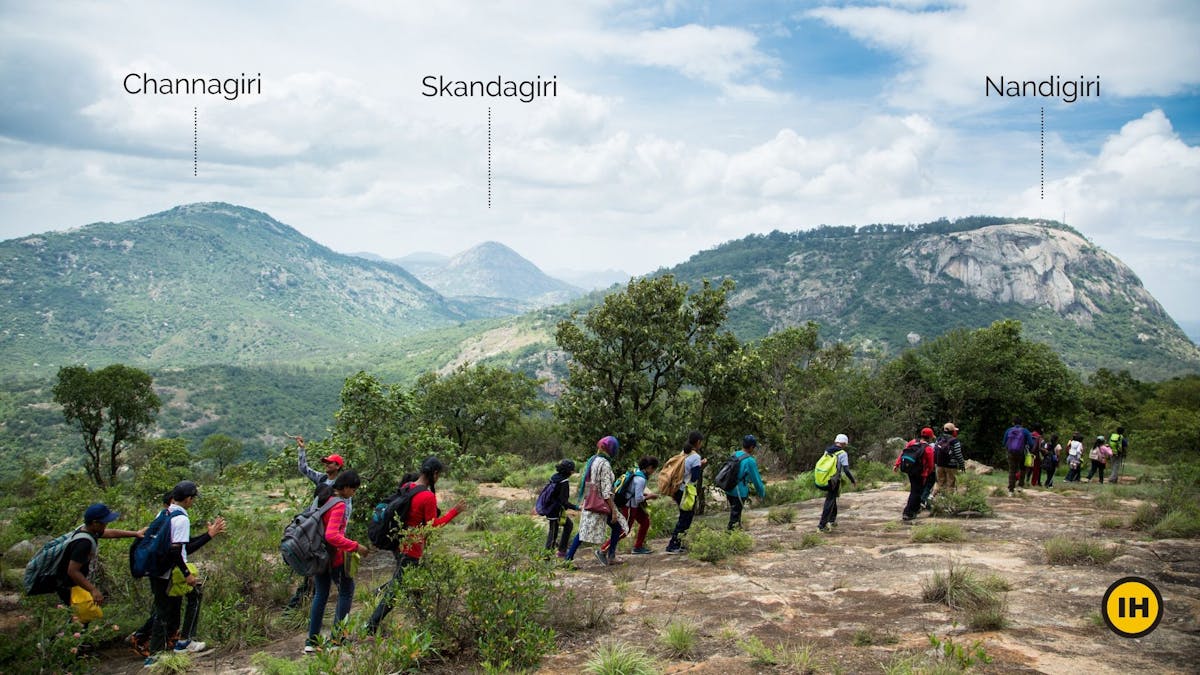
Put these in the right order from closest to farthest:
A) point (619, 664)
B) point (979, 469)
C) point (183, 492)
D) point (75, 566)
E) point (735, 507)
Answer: point (619, 664) → point (75, 566) → point (183, 492) → point (735, 507) → point (979, 469)

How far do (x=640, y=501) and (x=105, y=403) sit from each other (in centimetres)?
3851

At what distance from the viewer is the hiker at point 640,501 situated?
9734 mm

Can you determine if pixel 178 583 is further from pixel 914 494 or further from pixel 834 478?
pixel 914 494

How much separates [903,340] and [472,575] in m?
186

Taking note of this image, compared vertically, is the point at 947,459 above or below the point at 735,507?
above

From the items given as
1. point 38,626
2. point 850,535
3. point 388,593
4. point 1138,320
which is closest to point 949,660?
point 388,593

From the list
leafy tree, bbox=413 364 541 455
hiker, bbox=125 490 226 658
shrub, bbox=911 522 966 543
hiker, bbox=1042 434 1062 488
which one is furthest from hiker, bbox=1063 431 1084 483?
hiker, bbox=125 490 226 658

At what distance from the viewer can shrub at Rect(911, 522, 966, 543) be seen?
33.3 feet

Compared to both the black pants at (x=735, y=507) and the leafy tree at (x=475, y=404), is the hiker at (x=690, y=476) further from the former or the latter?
the leafy tree at (x=475, y=404)

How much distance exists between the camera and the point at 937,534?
10281 millimetres

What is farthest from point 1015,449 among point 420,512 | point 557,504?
point 420,512

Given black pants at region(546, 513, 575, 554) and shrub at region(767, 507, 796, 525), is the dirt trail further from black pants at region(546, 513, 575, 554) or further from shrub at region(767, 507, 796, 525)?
shrub at region(767, 507, 796, 525)

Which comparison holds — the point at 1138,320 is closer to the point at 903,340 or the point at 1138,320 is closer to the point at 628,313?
the point at 903,340

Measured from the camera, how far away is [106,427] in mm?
39625
